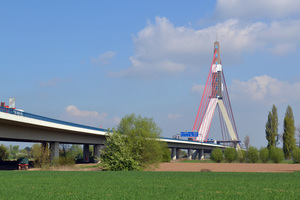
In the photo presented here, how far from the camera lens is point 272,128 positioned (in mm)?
104938

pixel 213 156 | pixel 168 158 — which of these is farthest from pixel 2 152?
pixel 213 156

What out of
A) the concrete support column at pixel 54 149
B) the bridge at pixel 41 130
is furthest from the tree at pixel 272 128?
the concrete support column at pixel 54 149

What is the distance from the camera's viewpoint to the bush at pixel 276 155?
279 feet

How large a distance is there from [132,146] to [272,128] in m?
60.3

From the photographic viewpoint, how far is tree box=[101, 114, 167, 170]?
55.8 meters

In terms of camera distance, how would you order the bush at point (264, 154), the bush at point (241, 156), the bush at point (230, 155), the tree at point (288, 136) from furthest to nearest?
the tree at point (288, 136) < the bush at point (230, 155) < the bush at point (241, 156) < the bush at point (264, 154)

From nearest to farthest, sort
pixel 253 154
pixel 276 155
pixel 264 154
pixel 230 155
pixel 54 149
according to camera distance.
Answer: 1. pixel 54 149
2. pixel 276 155
3. pixel 264 154
4. pixel 253 154
5. pixel 230 155

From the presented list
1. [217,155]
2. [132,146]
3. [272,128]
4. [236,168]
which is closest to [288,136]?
[272,128]

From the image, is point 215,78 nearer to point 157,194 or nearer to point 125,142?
point 125,142

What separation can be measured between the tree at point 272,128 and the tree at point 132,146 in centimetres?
5404

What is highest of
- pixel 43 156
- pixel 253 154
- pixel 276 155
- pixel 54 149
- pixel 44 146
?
pixel 44 146

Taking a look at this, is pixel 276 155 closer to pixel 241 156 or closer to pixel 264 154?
pixel 264 154

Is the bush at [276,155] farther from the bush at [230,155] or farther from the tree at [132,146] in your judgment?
the tree at [132,146]

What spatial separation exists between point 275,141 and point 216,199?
288 feet
